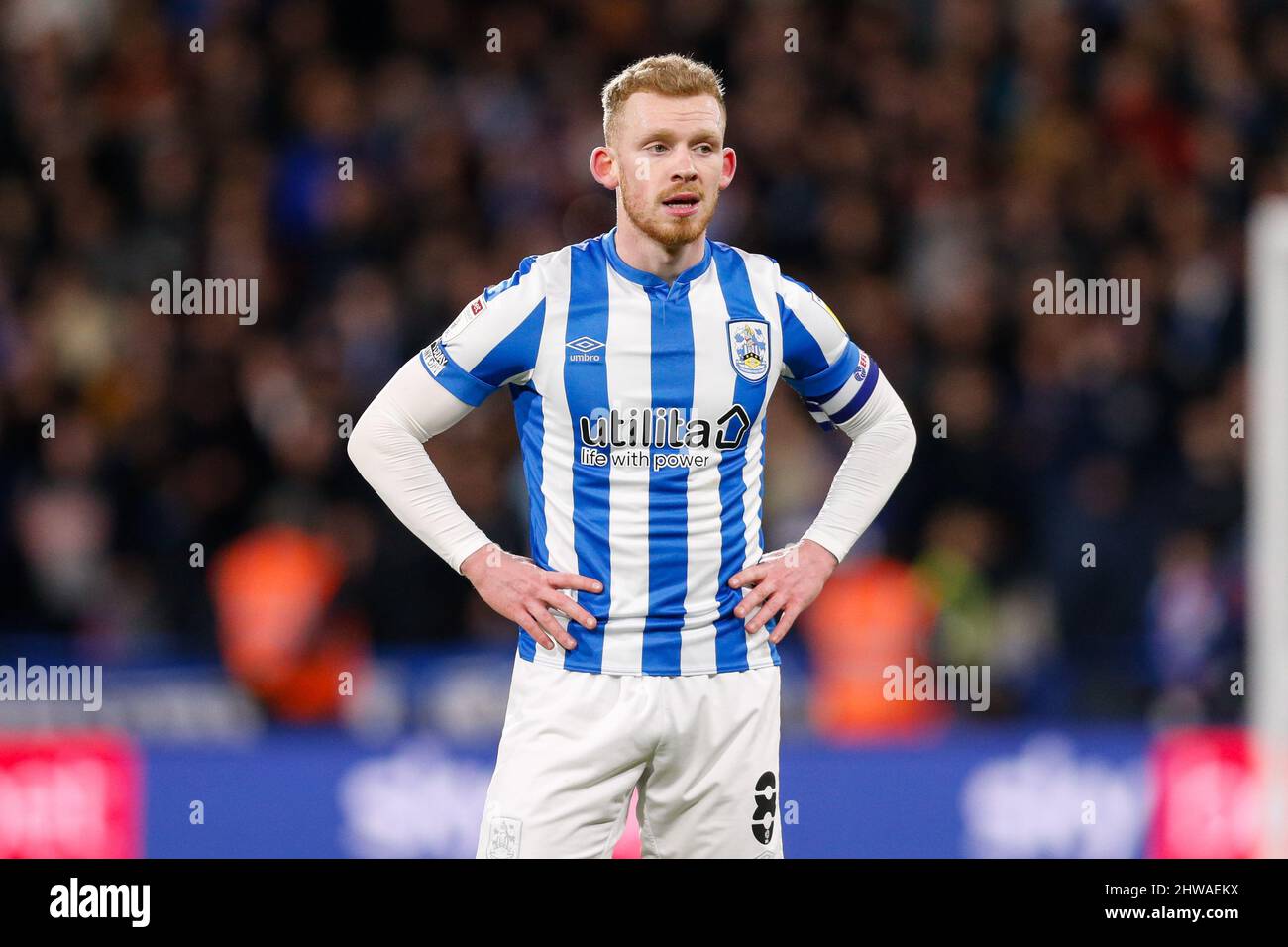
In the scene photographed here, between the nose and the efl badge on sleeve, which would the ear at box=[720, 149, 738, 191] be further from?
the efl badge on sleeve

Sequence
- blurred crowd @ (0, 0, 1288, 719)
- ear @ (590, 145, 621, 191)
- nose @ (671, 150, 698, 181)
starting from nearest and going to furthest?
nose @ (671, 150, 698, 181) → ear @ (590, 145, 621, 191) → blurred crowd @ (0, 0, 1288, 719)

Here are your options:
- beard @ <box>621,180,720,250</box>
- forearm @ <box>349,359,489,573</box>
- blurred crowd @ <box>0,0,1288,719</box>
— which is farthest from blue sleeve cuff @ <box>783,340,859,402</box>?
blurred crowd @ <box>0,0,1288,719</box>

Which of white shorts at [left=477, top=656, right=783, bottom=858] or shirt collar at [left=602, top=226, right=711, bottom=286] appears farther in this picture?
shirt collar at [left=602, top=226, right=711, bottom=286]

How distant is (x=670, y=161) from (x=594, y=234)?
16.1 feet

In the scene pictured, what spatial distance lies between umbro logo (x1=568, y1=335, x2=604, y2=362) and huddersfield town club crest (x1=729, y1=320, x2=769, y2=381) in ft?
0.99

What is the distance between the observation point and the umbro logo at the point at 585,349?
4059mm

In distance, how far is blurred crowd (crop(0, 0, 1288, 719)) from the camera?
25.4ft

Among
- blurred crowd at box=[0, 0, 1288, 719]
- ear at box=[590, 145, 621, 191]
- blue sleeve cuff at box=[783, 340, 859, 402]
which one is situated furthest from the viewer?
blurred crowd at box=[0, 0, 1288, 719]

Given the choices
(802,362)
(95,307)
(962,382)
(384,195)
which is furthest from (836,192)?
(802,362)

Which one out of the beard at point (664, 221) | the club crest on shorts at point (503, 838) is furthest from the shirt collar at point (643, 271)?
the club crest on shorts at point (503, 838)

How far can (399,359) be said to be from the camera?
834cm

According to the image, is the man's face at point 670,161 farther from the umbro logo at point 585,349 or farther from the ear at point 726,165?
the umbro logo at point 585,349
